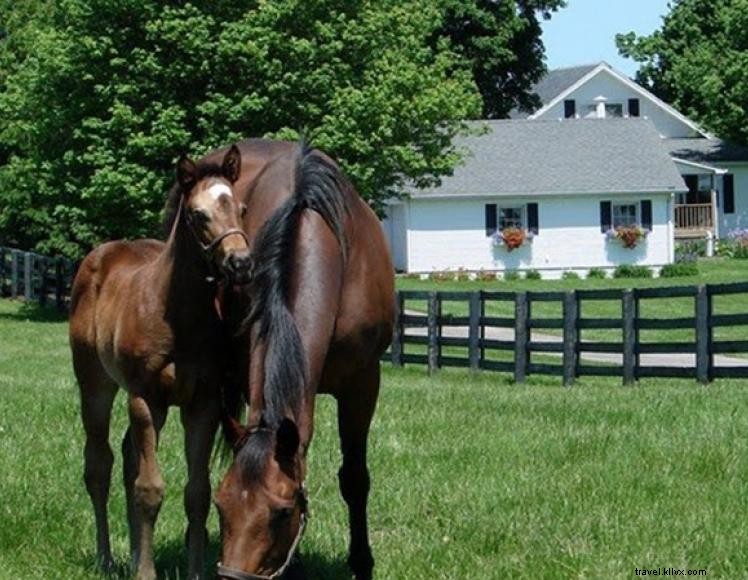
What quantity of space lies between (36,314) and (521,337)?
734 inches

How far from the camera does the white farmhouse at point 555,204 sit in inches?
1992

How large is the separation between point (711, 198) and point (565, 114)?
10.1 meters

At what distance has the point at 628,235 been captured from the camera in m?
51.3

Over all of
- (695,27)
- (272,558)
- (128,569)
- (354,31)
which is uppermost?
(695,27)

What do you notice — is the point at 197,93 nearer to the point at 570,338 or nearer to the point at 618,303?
the point at 570,338

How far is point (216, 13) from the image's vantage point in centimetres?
3206

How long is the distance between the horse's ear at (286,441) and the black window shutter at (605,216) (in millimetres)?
48032

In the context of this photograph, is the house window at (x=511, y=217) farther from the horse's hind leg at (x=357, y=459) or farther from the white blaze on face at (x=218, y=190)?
the white blaze on face at (x=218, y=190)

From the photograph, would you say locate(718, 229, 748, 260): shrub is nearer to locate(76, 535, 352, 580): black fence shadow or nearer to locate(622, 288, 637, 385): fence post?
locate(622, 288, 637, 385): fence post

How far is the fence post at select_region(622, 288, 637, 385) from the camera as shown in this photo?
2000 cm

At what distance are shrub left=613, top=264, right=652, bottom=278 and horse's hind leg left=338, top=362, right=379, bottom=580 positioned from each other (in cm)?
4339

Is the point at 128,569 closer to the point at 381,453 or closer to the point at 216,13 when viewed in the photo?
the point at 381,453

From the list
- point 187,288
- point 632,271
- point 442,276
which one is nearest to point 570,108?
point 632,271

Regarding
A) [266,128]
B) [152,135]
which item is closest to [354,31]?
[266,128]
